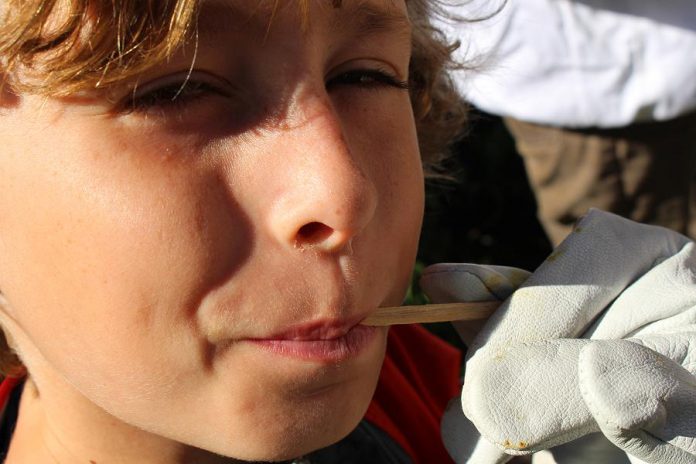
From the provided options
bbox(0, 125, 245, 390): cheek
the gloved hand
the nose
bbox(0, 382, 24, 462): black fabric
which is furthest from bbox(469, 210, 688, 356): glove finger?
bbox(0, 382, 24, 462): black fabric

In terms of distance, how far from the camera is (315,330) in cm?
87

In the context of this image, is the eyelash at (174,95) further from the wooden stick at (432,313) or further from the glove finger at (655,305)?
the glove finger at (655,305)

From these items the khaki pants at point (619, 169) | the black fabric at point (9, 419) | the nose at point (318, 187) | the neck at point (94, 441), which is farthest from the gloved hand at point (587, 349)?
the khaki pants at point (619, 169)

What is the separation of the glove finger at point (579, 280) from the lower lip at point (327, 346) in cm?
15

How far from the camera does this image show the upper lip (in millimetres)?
859

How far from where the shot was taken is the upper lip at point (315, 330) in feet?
2.82

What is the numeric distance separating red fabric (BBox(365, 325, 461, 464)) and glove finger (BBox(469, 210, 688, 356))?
1.18ft

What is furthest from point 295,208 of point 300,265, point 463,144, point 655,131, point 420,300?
point 463,144

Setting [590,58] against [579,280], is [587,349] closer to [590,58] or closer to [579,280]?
[579,280]

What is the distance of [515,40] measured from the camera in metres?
1.88

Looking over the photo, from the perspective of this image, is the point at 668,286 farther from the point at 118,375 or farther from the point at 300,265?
the point at 118,375

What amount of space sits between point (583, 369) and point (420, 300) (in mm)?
1077

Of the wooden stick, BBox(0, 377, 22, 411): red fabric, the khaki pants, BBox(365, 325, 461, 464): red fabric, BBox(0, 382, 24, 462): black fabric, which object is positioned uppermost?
the wooden stick

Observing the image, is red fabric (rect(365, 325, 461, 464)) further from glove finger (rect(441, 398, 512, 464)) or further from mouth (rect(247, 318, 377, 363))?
mouth (rect(247, 318, 377, 363))
